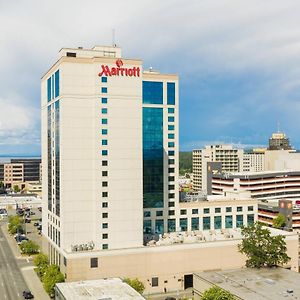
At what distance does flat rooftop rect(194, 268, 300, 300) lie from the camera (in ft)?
255

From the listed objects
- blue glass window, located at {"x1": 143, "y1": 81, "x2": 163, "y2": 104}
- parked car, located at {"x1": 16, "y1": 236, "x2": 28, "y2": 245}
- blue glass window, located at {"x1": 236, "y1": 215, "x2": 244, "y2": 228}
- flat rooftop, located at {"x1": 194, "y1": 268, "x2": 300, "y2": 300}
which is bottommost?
parked car, located at {"x1": 16, "y1": 236, "x2": 28, "y2": 245}

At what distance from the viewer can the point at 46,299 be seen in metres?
91.1

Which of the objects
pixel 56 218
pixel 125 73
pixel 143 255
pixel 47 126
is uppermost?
pixel 125 73

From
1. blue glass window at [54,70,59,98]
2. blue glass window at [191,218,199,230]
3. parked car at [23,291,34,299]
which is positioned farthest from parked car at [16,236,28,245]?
blue glass window at [54,70,59,98]

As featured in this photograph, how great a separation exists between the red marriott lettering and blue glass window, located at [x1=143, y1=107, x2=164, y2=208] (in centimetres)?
1560

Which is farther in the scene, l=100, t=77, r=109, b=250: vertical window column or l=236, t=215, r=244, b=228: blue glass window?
l=236, t=215, r=244, b=228: blue glass window

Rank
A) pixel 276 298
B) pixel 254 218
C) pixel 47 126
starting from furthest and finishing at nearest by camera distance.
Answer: pixel 254 218 < pixel 47 126 < pixel 276 298

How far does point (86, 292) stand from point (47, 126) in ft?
163

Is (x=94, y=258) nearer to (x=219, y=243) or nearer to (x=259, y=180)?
(x=219, y=243)

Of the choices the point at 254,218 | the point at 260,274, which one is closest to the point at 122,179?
the point at 260,274

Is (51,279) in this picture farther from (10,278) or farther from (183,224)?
(183,224)

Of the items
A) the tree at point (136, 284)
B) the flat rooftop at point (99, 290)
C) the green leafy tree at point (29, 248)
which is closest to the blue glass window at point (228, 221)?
the tree at point (136, 284)

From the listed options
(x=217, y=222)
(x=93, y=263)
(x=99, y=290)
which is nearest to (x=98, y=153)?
(x=93, y=263)

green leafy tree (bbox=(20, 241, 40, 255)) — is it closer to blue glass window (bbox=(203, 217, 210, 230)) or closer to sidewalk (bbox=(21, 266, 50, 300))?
sidewalk (bbox=(21, 266, 50, 300))
